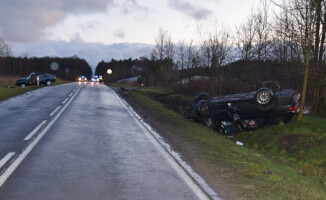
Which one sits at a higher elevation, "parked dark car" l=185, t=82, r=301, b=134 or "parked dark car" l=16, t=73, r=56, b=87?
"parked dark car" l=16, t=73, r=56, b=87

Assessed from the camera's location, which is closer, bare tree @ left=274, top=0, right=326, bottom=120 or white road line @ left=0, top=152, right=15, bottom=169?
white road line @ left=0, top=152, right=15, bottom=169

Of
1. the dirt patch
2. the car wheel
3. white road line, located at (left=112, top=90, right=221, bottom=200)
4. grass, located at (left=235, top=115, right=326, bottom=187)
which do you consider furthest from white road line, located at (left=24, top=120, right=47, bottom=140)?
the dirt patch

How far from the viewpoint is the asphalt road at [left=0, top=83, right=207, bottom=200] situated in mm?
5064

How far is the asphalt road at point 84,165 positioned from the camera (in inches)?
199

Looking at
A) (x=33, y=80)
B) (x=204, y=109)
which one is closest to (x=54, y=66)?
(x=33, y=80)

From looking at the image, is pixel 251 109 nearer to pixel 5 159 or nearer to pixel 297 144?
pixel 297 144

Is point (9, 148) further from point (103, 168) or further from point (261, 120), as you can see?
point (261, 120)

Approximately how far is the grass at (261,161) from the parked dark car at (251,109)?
1.58 feet

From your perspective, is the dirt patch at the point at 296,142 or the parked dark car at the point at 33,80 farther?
the parked dark car at the point at 33,80

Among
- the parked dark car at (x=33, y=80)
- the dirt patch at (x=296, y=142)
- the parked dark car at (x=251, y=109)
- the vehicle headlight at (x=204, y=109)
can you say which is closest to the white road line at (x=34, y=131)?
the vehicle headlight at (x=204, y=109)

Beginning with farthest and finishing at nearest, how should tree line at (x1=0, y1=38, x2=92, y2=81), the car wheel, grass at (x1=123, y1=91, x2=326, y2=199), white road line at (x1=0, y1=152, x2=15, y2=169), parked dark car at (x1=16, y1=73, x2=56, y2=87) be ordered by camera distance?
tree line at (x1=0, y1=38, x2=92, y2=81), parked dark car at (x1=16, y1=73, x2=56, y2=87), the car wheel, white road line at (x1=0, y1=152, x2=15, y2=169), grass at (x1=123, y1=91, x2=326, y2=199)

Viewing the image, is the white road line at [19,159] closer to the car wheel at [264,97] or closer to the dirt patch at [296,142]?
the car wheel at [264,97]

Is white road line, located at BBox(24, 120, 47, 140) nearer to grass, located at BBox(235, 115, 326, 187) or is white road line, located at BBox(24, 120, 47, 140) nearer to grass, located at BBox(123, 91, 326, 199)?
grass, located at BBox(123, 91, 326, 199)

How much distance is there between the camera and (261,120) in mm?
13742
